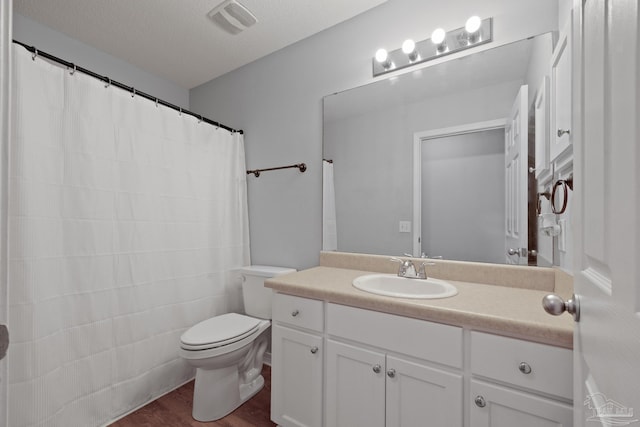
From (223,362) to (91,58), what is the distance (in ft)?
7.90

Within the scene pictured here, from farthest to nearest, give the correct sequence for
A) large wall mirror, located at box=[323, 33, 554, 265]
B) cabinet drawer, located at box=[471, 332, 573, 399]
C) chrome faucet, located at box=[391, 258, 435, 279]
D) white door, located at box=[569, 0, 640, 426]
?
chrome faucet, located at box=[391, 258, 435, 279], large wall mirror, located at box=[323, 33, 554, 265], cabinet drawer, located at box=[471, 332, 573, 399], white door, located at box=[569, 0, 640, 426]

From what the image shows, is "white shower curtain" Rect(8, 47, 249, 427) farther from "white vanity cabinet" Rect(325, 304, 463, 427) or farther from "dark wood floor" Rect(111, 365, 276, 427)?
"white vanity cabinet" Rect(325, 304, 463, 427)

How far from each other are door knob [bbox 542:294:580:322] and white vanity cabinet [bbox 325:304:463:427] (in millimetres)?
431

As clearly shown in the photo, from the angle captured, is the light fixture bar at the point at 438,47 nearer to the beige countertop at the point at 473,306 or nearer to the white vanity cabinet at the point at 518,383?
the beige countertop at the point at 473,306

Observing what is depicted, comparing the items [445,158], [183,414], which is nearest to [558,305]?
[445,158]

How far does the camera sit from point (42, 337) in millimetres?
1367

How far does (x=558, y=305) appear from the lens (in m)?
0.65

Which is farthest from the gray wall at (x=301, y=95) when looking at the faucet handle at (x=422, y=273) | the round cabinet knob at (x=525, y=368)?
the round cabinet knob at (x=525, y=368)

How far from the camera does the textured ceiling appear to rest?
5.90 feet

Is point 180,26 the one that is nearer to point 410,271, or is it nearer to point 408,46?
point 408,46

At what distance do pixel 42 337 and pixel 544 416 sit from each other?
2.05 metres

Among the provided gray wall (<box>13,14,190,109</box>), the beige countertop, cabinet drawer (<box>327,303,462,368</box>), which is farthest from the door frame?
gray wall (<box>13,14,190,109</box>)

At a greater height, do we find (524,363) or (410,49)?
(410,49)

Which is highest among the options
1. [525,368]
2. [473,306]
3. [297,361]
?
[473,306]
